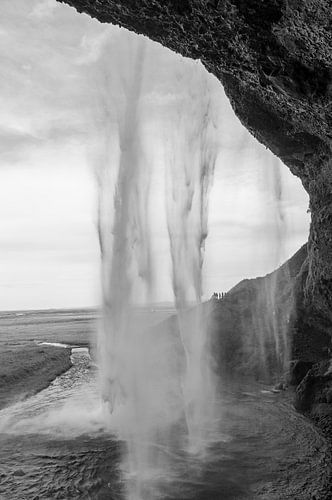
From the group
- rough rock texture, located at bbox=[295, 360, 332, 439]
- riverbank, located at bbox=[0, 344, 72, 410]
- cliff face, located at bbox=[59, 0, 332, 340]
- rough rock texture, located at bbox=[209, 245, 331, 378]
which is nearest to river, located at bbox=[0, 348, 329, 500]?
rough rock texture, located at bbox=[295, 360, 332, 439]

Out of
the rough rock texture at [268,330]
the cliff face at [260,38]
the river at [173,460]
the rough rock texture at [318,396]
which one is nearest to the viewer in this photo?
the cliff face at [260,38]

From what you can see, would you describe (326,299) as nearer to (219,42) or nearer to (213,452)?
(213,452)

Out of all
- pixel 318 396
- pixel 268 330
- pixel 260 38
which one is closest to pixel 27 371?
pixel 268 330

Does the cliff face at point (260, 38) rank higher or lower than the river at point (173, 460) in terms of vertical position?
higher

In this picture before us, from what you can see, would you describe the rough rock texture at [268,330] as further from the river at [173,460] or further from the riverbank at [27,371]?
the riverbank at [27,371]

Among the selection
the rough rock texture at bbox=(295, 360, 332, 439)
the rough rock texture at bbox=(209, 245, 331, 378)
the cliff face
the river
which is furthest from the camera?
the rough rock texture at bbox=(209, 245, 331, 378)

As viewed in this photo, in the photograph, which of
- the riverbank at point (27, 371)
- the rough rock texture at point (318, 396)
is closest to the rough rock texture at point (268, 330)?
the rough rock texture at point (318, 396)

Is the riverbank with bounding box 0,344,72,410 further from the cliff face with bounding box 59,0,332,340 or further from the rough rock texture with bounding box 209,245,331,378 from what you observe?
the cliff face with bounding box 59,0,332,340

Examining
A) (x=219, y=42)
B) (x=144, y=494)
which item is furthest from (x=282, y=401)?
(x=219, y=42)

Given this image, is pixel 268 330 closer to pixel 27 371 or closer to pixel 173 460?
pixel 173 460

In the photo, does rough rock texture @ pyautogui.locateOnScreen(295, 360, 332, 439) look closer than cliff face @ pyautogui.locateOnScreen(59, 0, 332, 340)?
No

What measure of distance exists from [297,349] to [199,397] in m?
10.5

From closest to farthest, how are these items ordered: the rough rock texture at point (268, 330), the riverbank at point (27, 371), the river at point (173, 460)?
the river at point (173, 460) → the riverbank at point (27, 371) → the rough rock texture at point (268, 330)

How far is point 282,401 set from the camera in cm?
1902
